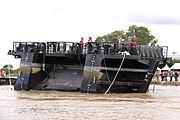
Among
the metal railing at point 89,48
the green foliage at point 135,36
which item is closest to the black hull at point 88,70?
the metal railing at point 89,48

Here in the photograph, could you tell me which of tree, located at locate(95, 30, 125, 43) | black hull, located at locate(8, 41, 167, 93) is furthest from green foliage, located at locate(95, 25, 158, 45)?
black hull, located at locate(8, 41, 167, 93)

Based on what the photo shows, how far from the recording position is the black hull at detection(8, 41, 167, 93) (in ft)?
98.9

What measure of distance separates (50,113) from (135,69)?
14.2 m

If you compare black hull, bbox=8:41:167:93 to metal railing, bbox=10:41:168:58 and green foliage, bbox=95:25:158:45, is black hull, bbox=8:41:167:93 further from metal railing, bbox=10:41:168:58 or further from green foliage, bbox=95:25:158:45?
green foliage, bbox=95:25:158:45

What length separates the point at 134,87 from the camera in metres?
32.7

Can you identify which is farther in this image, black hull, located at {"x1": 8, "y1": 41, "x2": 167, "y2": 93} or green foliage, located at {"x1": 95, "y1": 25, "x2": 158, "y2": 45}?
green foliage, located at {"x1": 95, "y1": 25, "x2": 158, "y2": 45}

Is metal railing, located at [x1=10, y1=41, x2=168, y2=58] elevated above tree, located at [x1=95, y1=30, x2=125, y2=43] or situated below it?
below

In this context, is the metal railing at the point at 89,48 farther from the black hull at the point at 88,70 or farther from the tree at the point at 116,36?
the tree at the point at 116,36

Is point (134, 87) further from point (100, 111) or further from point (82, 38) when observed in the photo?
point (100, 111)

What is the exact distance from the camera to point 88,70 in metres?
30.1

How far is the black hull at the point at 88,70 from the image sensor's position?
30.1m

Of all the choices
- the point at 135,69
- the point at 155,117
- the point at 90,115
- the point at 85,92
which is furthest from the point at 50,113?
the point at 135,69

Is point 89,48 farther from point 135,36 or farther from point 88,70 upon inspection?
point 135,36

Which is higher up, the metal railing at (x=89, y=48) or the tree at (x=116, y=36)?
the tree at (x=116, y=36)
